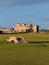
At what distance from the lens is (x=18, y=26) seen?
177 metres

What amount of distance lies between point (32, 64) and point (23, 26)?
163 m

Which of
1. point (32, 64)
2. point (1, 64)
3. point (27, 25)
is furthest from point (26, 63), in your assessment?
point (27, 25)

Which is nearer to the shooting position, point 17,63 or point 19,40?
point 17,63

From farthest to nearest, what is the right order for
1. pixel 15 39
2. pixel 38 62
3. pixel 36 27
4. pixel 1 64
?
pixel 36 27 < pixel 15 39 < pixel 38 62 < pixel 1 64

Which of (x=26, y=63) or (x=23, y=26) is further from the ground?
(x=26, y=63)

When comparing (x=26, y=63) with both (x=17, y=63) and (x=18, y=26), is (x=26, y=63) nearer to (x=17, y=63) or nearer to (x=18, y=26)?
(x=17, y=63)

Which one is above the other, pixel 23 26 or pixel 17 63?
pixel 17 63

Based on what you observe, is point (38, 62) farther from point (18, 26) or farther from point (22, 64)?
point (18, 26)

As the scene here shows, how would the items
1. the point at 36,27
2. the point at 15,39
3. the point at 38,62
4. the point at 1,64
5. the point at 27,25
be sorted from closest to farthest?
1. the point at 1,64
2. the point at 38,62
3. the point at 15,39
4. the point at 36,27
5. the point at 27,25

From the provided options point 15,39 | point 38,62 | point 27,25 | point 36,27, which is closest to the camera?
point 38,62

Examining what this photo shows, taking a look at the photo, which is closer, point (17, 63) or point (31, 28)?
point (17, 63)

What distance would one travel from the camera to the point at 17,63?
45.2 feet

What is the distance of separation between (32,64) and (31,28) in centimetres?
15561

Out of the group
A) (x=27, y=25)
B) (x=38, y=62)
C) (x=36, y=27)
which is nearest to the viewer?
(x=38, y=62)
